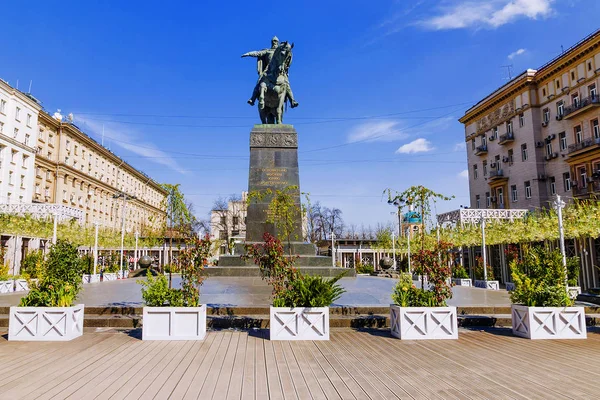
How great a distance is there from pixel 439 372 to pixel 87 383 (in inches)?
182

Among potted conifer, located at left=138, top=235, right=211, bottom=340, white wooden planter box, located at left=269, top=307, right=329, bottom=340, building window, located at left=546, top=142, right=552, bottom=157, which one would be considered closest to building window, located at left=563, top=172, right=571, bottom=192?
building window, located at left=546, top=142, right=552, bottom=157

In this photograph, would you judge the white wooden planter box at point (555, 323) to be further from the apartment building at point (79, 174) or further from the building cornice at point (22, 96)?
the building cornice at point (22, 96)

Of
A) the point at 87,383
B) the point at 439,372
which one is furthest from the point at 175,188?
the point at 439,372

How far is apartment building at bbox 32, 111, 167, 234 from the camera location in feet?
152

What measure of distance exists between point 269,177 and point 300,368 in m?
12.8

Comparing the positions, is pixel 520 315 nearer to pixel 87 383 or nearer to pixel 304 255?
pixel 87 383

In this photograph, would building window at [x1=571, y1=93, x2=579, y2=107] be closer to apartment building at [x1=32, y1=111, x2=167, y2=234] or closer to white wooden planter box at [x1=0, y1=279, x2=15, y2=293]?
apartment building at [x1=32, y1=111, x2=167, y2=234]

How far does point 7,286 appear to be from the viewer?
48.1 ft

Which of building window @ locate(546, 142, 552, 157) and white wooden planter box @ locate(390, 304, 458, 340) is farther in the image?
building window @ locate(546, 142, 552, 157)

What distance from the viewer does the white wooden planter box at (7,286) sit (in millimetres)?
14352

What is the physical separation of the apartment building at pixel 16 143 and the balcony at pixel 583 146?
51655 mm

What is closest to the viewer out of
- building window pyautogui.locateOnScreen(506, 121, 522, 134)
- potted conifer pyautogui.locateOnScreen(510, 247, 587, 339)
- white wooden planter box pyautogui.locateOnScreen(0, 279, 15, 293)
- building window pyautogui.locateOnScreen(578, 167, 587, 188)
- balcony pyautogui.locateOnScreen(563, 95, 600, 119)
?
potted conifer pyautogui.locateOnScreen(510, 247, 587, 339)

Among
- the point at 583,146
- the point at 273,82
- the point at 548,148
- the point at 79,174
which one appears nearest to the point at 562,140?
the point at 548,148

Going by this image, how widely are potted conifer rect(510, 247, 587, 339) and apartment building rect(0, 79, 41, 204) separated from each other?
4373cm
